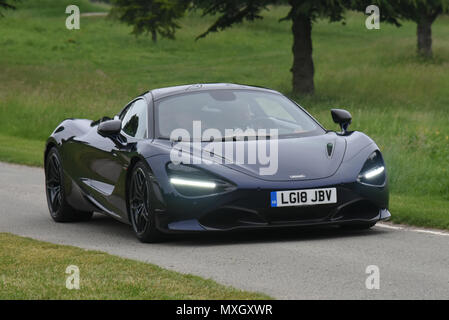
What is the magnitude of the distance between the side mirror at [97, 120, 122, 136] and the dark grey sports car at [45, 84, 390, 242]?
0.01 m

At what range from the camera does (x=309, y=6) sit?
106 ft

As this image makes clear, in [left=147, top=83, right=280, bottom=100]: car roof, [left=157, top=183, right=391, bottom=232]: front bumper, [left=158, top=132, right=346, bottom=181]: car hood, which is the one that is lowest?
[left=157, top=183, right=391, bottom=232]: front bumper

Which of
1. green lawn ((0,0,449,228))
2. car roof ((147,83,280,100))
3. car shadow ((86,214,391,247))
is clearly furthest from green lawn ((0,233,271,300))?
green lawn ((0,0,449,228))

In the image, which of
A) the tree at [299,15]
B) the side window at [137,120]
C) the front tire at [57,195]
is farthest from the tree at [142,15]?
the side window at [137,120]

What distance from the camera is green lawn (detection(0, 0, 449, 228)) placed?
1591cm

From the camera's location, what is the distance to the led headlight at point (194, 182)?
341 inches

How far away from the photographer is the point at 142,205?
9.15 metres

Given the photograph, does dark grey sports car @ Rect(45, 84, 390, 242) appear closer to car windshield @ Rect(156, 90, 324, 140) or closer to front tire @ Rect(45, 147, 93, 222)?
car windshield @ Rect(156, 90, 324, 140)

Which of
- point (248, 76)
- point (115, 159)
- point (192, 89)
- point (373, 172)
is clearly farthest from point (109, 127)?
point (248, 76)

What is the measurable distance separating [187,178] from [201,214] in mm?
326

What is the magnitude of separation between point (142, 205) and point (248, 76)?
132 feet

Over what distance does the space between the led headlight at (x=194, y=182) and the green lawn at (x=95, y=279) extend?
0.91 m
